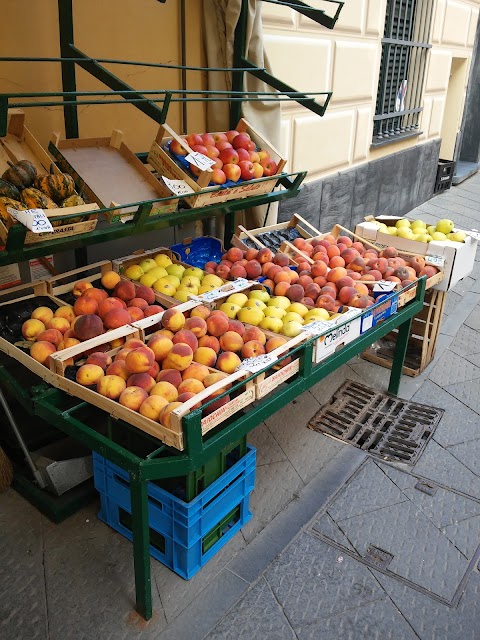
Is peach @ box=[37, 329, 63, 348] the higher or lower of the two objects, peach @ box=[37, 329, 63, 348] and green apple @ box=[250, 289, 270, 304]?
the higher

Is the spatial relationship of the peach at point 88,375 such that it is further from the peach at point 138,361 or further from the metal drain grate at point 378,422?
the metal drain grate at point 378,422

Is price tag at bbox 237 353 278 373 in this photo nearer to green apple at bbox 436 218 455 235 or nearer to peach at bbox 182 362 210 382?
peach at bbox 182 362 210 382

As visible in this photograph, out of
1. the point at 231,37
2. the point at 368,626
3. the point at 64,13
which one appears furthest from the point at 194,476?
the point at 231,37

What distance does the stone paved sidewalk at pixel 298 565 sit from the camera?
2412 millimetres

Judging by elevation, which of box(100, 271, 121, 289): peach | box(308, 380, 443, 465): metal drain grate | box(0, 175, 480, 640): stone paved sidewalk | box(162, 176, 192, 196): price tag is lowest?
box(308, 380, 443, 465): metal drain grate

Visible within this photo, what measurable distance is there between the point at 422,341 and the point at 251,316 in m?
2.15

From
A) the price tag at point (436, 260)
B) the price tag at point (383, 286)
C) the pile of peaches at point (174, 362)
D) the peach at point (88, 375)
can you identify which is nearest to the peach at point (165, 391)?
the pile of peaches at point (174, 362)

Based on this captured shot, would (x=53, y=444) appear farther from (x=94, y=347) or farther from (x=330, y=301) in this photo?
(x=330, y=301)

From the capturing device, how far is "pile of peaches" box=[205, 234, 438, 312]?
328 centimetres

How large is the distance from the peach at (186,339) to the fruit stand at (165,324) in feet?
0.03

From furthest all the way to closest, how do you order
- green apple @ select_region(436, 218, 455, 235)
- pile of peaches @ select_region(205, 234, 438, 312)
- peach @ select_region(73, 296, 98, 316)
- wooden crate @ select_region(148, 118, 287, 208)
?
green apple @ select_region(436, 218, 455, 235), pile of peaches @ select_region(205, 234, 438, 312), wooden crate @ select_region(148, 118, 287, 208), peach @ select_region(73, 296, 98, 316)

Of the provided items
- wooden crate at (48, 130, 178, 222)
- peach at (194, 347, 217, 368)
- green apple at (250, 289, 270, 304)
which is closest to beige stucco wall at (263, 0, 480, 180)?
wooden crate at (48, 130, 178, 222)

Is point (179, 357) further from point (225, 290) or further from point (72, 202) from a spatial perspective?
point (72, 202)

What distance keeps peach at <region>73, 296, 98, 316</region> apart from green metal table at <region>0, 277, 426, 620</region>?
1.48ft
